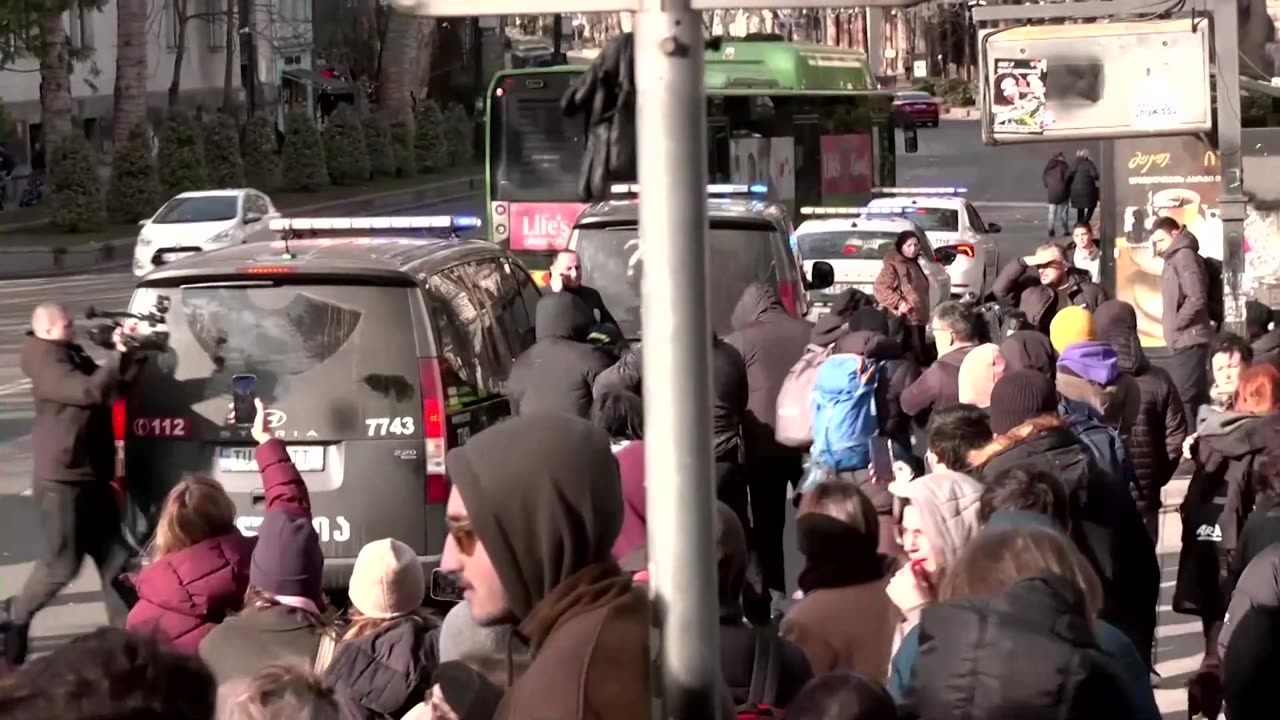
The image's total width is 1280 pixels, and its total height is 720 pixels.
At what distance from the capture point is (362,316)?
870cm

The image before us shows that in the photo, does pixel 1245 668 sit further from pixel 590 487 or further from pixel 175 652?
pixel 175 652

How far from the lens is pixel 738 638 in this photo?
455cm

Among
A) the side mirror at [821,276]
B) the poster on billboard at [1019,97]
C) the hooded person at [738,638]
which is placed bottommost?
the hooded person at [738,638]

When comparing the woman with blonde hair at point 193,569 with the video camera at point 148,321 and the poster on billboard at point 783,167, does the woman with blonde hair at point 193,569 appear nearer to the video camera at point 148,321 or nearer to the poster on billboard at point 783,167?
the video camera at point 148,321

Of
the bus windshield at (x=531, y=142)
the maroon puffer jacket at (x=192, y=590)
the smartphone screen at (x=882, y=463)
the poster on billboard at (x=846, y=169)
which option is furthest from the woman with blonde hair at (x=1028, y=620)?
the poster on billboard at (x=846, y=169)

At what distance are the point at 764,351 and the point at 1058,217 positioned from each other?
29.5 meters

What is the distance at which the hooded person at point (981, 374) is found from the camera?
759 centimetres

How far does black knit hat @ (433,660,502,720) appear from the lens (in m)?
3.45

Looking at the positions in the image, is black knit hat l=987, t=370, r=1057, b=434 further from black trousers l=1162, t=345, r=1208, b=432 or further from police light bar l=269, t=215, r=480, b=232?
black trousers l=1162, t=345, r=1208, b=432

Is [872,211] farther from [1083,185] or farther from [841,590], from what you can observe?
[841,590]

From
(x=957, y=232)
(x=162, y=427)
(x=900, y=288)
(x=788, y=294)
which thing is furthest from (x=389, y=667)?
(x=957, y=232)

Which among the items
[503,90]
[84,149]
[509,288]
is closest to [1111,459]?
[509,288]

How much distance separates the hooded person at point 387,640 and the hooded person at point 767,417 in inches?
166

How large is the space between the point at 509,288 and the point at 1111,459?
4109mm
